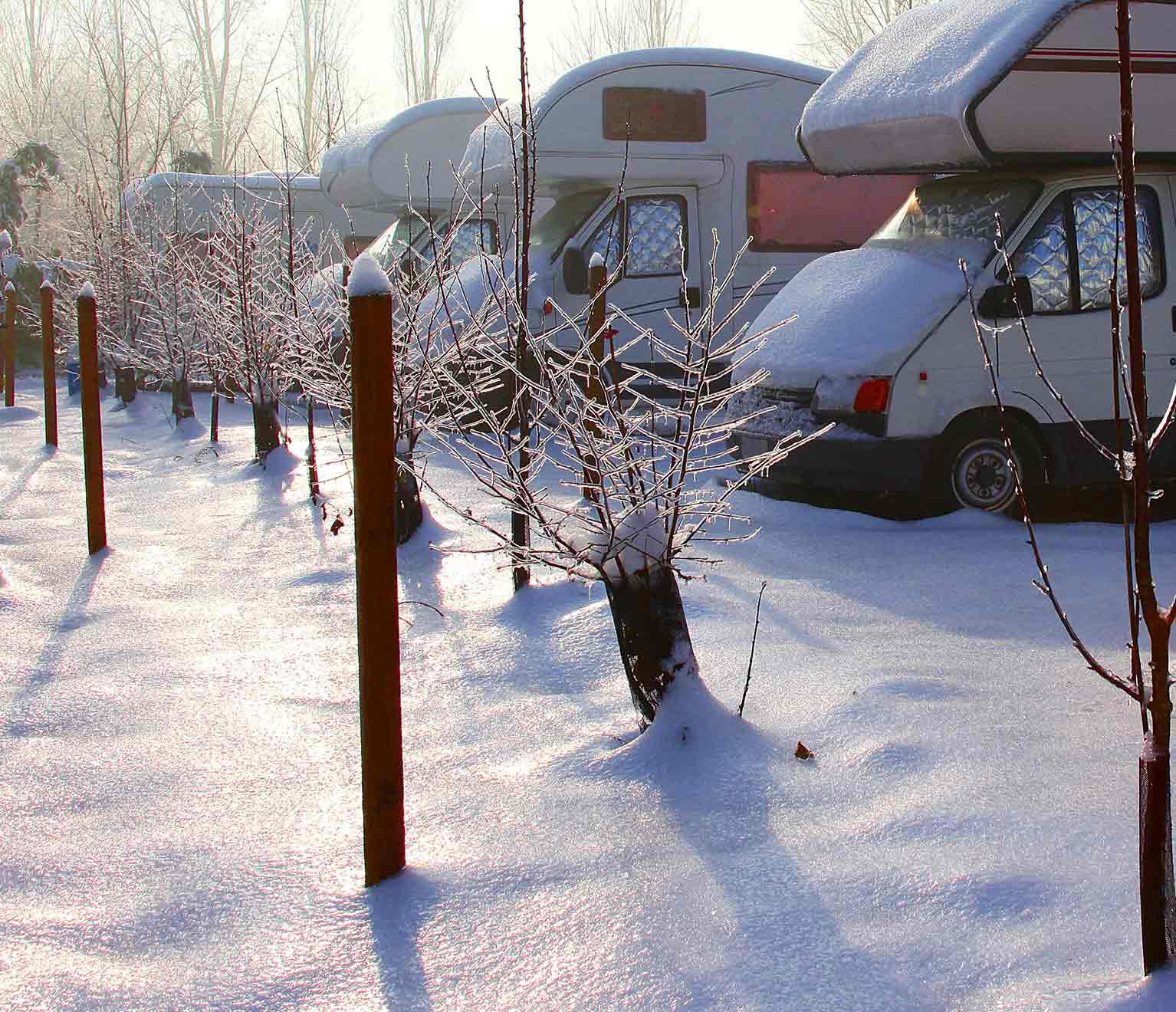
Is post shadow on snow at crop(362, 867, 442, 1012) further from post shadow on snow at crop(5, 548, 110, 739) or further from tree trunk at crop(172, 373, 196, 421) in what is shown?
tree trunk at crop(172, 373, 196, 421)

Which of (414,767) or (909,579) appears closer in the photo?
(414,767)

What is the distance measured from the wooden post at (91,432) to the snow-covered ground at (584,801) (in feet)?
2.97

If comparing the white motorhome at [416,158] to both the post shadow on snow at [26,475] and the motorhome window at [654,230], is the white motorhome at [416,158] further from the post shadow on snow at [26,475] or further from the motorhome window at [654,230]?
the post shadow on snow at [26,475]

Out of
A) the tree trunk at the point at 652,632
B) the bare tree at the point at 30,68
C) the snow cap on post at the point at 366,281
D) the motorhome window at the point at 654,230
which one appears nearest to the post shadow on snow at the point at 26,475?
the motorhome window at the point at 654,230

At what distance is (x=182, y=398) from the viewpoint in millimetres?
14023

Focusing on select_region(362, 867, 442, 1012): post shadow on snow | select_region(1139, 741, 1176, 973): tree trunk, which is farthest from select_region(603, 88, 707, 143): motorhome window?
select_region(1139, 741, 1176, 973): tree trunk

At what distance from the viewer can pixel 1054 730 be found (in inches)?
151

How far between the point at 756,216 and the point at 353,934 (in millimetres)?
9281

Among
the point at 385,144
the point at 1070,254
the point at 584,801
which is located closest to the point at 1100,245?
the point at 1070,254

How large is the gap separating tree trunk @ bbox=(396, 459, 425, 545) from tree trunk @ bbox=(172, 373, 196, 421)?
7.30m

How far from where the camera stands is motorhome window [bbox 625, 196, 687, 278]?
11148 millimetres

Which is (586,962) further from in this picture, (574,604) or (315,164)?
(315,164)

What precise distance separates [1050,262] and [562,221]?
5.08 metres

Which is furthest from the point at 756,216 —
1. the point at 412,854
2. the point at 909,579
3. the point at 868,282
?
the point at 412,854
